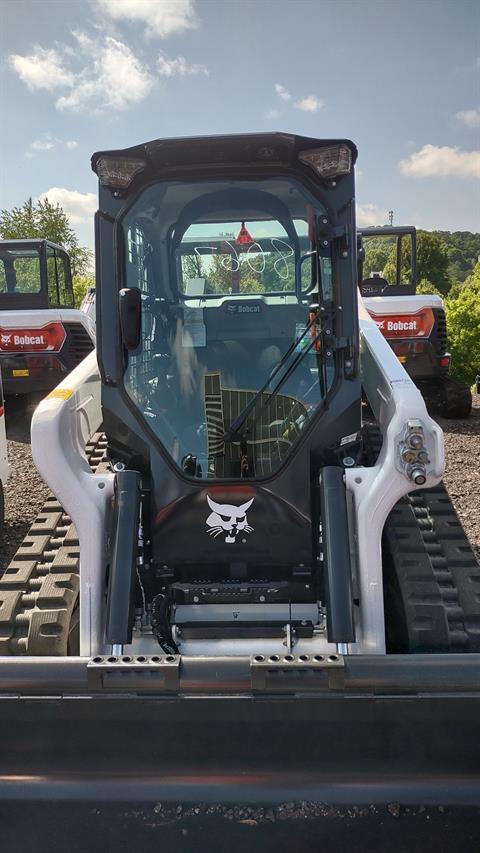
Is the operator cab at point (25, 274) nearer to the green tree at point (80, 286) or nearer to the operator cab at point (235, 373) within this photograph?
the operator cab at point (235, 373)

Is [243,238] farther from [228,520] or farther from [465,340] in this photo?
[465,340]

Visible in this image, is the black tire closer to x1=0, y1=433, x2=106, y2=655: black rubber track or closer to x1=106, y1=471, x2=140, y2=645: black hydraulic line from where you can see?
x1=0, y1=433, x2=106, y2=655: black rubber track

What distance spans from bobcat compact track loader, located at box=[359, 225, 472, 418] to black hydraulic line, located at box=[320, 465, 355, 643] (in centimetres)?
778

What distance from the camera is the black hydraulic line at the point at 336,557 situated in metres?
2.82

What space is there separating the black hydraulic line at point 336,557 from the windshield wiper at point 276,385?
440 millimetres

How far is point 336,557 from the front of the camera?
290 centimetres

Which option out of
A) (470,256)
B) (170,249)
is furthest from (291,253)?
(470,256)

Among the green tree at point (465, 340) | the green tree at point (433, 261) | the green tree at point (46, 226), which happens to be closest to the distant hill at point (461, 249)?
the green tree at point (433, 261)

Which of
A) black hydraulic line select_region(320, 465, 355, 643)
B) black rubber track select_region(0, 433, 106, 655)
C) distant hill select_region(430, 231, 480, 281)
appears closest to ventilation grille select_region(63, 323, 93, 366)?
black rubber track select_region(0, 433, 106, 655)

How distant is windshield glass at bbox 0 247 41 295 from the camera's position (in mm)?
11547

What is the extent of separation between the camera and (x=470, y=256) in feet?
323

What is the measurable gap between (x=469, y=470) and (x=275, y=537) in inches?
212

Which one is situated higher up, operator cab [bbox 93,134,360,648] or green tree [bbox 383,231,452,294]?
green tree [bbox 383,231,452,294]

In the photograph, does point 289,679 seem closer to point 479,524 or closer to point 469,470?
A: point 479,524
